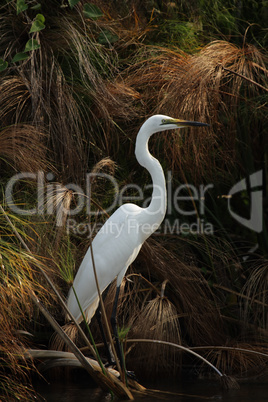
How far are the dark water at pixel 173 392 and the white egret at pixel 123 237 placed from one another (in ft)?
1.25

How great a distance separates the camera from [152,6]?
170 inches

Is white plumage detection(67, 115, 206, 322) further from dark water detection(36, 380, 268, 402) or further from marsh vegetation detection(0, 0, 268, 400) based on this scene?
dark water detection(36, 380, 268, 402)

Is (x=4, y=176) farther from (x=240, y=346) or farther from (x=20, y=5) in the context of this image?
(x=240, y=346)

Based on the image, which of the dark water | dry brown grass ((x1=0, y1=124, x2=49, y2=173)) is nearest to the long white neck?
dry brown grass ((x1=0, y1=124, x2=49, y2=173))

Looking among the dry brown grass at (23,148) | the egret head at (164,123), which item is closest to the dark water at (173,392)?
the dry brown grass at (23,148)

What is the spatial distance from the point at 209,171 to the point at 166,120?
719 mm

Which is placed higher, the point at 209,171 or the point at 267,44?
the point at 267,44

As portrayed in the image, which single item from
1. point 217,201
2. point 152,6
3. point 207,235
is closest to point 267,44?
point 152,6

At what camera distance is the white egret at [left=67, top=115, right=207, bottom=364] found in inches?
124

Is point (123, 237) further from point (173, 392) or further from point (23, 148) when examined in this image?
point (173, 392)

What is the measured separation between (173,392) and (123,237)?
88 centimetres

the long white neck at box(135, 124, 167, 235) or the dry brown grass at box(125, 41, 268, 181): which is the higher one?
the dry brown grass at box(125, 41, 268, 181)

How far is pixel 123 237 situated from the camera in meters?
3.22

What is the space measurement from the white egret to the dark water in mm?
381
